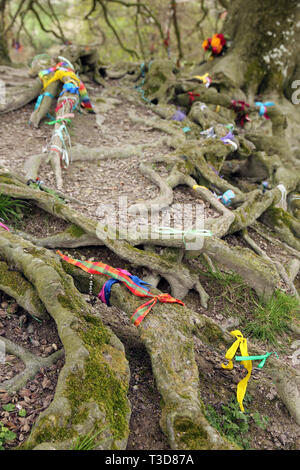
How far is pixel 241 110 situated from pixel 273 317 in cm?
488

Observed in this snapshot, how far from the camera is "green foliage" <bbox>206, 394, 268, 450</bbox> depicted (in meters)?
2.44

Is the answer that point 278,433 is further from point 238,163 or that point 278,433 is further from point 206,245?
point 238,163

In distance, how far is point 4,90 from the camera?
670 centimetres

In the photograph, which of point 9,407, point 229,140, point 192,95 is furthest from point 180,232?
point 192,95

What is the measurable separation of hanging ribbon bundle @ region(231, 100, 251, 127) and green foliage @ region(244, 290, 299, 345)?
4.45 meters

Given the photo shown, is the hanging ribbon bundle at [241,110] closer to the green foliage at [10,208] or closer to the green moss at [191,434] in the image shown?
the green foliage at [10,208]

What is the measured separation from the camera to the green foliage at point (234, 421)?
244 centimetres

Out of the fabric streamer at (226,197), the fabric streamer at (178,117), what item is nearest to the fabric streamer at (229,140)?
the fabric streamer at (226,197)

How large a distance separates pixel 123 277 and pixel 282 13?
23.3 ft

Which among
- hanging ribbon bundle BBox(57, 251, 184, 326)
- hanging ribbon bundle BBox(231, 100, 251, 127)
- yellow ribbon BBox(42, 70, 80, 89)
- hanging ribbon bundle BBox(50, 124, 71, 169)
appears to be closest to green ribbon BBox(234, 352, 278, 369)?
hanging ribbon bundle BBox(57, 251, 184, 326)

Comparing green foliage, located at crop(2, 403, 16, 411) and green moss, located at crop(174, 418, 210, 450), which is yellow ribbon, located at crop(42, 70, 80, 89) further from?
green moss, located at crop(174, 418, 210, 450)

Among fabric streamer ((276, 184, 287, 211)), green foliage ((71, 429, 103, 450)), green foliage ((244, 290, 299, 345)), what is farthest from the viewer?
fabric streamer ((276, 184, 287, 211))
